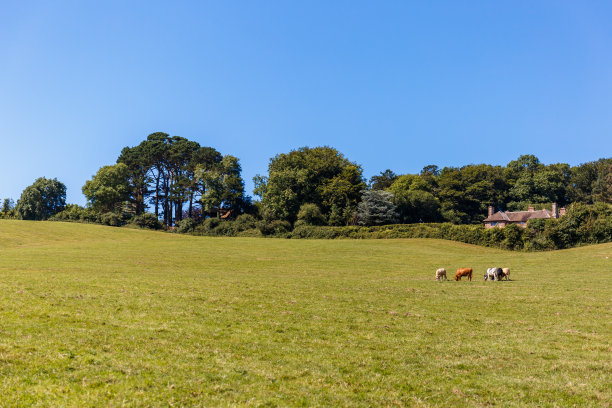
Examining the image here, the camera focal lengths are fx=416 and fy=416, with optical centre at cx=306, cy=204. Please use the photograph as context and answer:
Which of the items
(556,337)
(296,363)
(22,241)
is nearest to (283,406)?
(296,363)

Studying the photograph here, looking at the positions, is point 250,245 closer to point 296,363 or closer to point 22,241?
point 22,241

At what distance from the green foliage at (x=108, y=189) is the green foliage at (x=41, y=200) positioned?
62.8ft

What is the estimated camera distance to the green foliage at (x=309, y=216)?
3455 inches

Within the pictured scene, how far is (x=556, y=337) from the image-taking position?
47.9 ft

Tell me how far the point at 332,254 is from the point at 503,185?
101 metres

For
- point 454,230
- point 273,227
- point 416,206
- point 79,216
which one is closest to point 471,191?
point 416,206

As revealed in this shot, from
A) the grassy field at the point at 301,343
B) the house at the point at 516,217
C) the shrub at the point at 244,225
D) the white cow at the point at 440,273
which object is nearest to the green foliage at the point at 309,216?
the shrub at the point at 244,225

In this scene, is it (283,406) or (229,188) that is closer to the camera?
(283,406)

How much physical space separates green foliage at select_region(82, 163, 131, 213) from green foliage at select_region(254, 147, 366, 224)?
37.6 m

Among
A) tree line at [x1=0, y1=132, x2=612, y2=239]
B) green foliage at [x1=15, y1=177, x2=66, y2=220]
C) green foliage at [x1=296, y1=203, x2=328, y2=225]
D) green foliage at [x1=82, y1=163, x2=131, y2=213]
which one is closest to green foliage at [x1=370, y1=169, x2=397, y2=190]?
tree line at [x1=0, y1=132, x2=612, y2=239]

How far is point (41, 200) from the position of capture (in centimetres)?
12338

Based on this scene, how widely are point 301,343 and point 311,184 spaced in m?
87.6

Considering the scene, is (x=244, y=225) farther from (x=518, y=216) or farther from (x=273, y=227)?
(x=518, y=216)

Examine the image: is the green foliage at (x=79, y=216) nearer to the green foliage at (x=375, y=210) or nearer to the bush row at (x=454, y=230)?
the bush row at (x=454, y=230)
